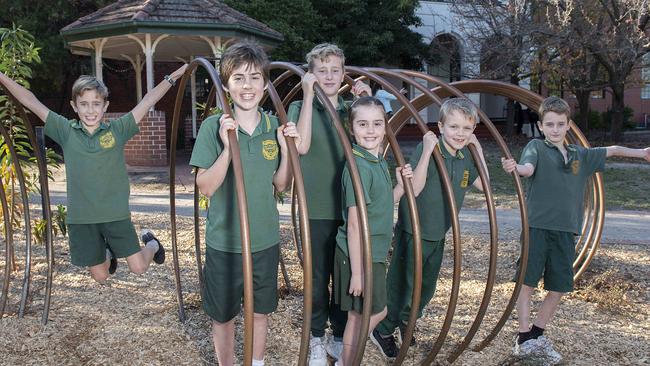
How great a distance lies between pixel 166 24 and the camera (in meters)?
12.1

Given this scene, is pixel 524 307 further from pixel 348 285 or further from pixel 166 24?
pixel 166 24

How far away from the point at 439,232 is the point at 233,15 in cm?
1068

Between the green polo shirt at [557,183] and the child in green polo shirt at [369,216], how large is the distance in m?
1.05

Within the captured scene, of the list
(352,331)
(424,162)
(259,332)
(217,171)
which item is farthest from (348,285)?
(217,171)

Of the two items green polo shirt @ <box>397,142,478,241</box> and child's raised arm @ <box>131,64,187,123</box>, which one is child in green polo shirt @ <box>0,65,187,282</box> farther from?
green polo shirt @ <box>397,142,478,241</box>

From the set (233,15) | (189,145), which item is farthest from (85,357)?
(189,145)

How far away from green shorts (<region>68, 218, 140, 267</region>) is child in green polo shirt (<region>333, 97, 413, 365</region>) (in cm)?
155

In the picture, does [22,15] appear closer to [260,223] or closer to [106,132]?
[106,132]

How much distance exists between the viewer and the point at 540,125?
3.66 m

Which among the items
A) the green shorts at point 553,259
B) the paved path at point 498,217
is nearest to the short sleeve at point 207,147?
the green shorts at point 553,259

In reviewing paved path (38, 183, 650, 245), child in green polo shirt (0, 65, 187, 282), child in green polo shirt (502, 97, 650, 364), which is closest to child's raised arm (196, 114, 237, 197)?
child in green polo shirt (0, 65, 187, 282)

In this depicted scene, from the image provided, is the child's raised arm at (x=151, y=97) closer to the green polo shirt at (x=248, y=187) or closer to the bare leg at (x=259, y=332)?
the green polo shirt at (x=248, y=187)

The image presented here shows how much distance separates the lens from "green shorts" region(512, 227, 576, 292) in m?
3.51

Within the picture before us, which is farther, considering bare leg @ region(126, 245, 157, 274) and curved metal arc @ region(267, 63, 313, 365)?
bare leg @ region(126, 245, 157, 274)
